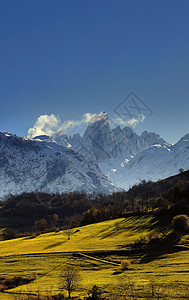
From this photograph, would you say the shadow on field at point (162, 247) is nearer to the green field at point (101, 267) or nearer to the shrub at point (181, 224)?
the green field at point (101, 267)

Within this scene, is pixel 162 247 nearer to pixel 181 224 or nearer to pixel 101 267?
pixel 181 224

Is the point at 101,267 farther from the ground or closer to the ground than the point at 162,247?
closer to the ground

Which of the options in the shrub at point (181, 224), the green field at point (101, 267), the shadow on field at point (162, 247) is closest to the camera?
the green field at point (101, 267)

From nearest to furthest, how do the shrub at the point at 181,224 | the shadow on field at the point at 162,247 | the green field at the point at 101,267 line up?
the green field at the point at 101,267 → the shadow on field at the point at 162,247 → the shrub at the point at 181,224


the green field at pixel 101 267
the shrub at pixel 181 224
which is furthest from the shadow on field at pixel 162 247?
the shrub at pixel 181 224

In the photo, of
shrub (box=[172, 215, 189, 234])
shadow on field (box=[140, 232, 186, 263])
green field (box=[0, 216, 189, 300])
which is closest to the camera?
green field (box=[0, 216, 189, 300])

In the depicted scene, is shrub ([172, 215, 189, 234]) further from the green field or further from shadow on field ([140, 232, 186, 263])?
the green field

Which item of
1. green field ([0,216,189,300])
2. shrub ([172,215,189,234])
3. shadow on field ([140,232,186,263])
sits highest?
shrub ([172,215,189,234])

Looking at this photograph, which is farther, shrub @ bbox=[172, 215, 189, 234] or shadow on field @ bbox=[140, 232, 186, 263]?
shrub @ bbox=[172, 215, 189, 234]

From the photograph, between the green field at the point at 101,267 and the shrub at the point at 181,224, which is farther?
the shrub at the point at 181,224

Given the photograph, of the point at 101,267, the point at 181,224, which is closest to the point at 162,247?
the point at 181,224

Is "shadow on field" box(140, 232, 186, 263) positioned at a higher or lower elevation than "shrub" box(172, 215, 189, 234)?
lower

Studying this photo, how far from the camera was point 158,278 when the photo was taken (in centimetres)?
3894

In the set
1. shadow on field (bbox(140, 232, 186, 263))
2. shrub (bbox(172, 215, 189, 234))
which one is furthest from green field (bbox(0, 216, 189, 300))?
shrub (bbox(172, 215, 189, 234))
